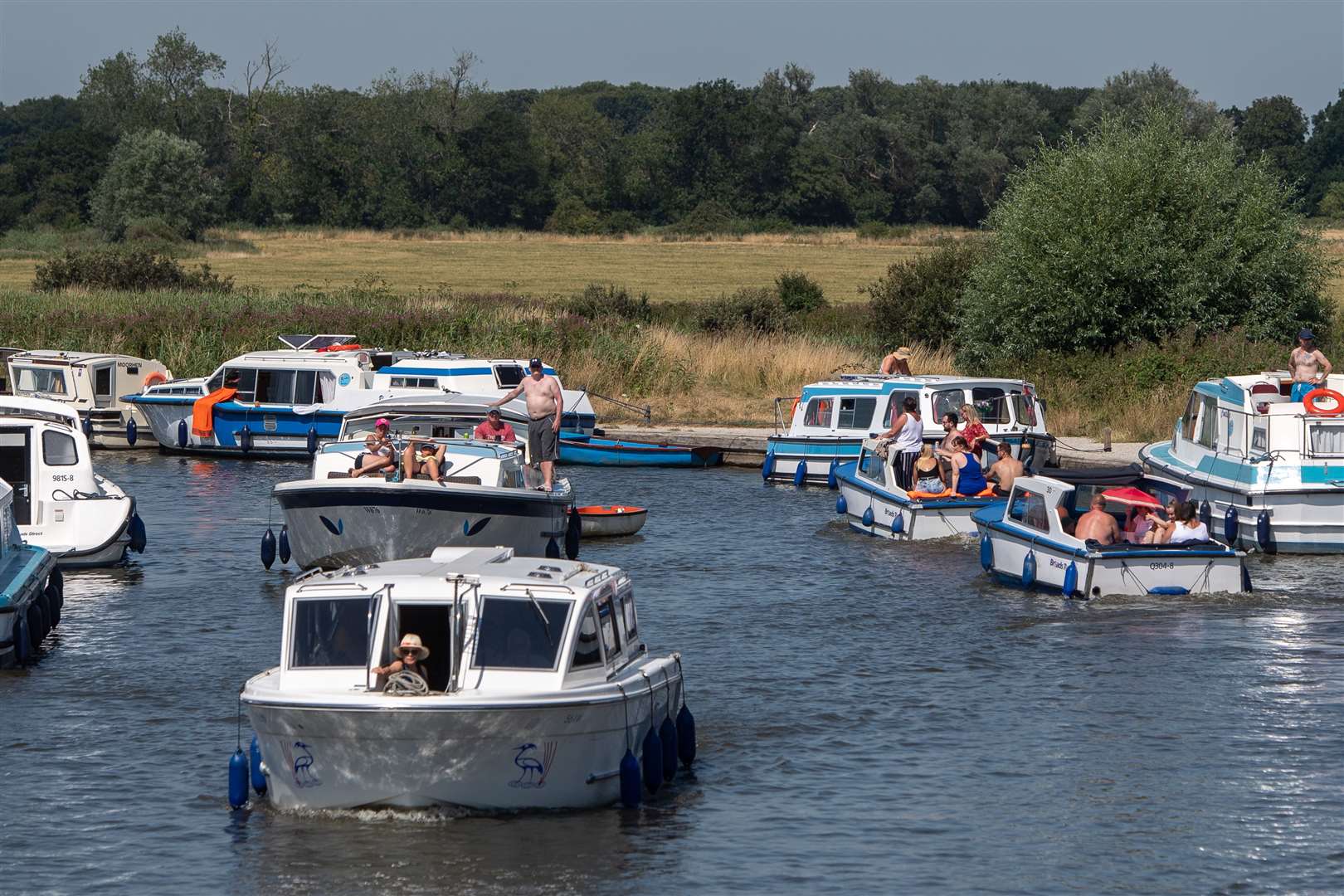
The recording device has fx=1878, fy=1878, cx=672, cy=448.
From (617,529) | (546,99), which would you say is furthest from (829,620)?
(546,99)

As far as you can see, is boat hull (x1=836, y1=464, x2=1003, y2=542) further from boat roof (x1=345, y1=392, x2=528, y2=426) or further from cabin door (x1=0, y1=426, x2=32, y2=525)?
cabin door (x1=0, y1=426, x2=32, y2=525)

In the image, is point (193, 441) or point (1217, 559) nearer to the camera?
point (1217, 559)

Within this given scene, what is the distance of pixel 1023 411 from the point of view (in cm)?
3541

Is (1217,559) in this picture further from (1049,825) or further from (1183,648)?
(1049,825)

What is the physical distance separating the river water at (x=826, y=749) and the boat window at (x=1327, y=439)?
1729 mm

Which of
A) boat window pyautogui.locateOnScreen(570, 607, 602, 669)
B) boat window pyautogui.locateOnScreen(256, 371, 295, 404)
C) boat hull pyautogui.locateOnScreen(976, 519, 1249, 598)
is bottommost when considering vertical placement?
boat hull pyautogui.locateOnScreen(976, 519, 1249, 598)

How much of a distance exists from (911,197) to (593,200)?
23630 millimetres

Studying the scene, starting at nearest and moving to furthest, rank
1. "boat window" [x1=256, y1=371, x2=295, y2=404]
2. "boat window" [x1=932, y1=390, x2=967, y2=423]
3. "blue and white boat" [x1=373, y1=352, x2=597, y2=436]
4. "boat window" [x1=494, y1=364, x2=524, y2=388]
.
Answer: "boat window" [x1=932, y1=390, x2=967, y2=423]
"blue and white boat" [x1=373, y1=352, x2=597, y2=436]
"boat window" [x1=494, y1=364, x2=524, y2=388]
"boat window" [x1=256, y1=371, x2=295, y2=404]

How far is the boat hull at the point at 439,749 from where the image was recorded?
1447 cm

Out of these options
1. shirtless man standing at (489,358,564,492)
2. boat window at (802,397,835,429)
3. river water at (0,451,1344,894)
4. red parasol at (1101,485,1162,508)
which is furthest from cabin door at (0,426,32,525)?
boat window at (802,397,835,429)

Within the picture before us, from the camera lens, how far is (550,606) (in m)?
15.3

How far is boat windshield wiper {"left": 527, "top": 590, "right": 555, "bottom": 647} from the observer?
15.1m

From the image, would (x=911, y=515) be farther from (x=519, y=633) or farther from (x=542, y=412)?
(x=519, y=633)

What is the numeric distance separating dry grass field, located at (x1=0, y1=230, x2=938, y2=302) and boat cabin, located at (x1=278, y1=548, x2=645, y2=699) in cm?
5818
